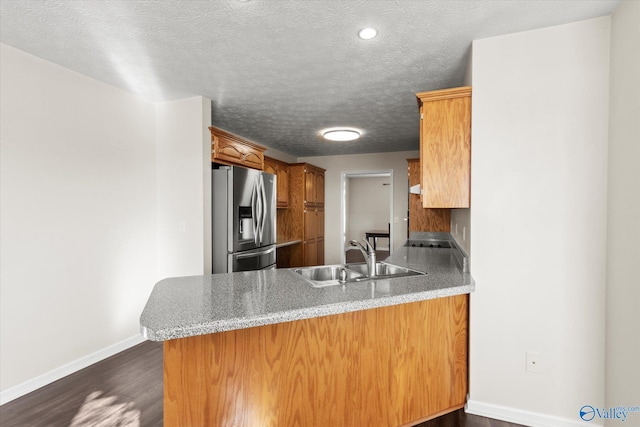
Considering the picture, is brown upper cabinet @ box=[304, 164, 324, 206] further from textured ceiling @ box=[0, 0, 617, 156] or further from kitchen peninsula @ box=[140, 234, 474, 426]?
kitchen peninsula @ box=[140, 234, 474, 426]

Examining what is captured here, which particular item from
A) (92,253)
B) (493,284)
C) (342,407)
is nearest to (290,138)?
(92,253)

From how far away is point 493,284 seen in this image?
2012mm

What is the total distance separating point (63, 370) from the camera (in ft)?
8.32

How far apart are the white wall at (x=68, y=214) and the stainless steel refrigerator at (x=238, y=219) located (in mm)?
687

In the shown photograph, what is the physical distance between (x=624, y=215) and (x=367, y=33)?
1731mm

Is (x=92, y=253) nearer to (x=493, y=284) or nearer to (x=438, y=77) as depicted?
(x=493, y=284)

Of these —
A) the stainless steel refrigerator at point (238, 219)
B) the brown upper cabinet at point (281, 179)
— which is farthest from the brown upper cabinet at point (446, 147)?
the brown upper cabinet at point (281, 179)

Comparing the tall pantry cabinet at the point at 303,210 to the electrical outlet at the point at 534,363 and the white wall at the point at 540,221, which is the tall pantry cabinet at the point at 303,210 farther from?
the electrical outlet at the point at 534,363

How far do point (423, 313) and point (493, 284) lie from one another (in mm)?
543

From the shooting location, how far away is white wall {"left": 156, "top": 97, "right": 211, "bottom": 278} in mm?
3213

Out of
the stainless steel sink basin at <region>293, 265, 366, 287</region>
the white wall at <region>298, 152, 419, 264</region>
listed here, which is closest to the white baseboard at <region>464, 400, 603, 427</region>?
the stainless steel sink basin at <region>293, 265, 366, 287</region>

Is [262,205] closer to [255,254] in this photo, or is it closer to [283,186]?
[255,254]

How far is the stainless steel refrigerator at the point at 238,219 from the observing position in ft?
10.9

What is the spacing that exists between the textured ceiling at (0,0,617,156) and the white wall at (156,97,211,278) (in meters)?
0.20
